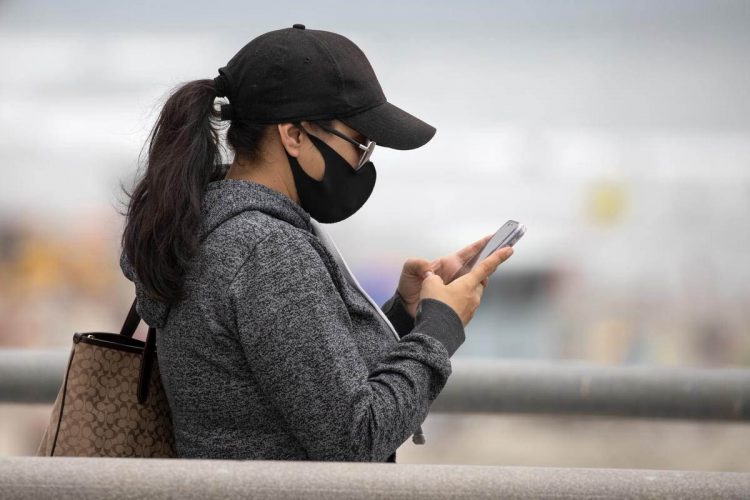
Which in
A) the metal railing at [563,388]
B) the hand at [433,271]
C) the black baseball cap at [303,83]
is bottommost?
the metal railing at [563,388]

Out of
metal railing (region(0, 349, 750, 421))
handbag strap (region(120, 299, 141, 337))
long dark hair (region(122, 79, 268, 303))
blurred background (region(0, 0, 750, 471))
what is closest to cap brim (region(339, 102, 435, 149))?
long dark hair (region(122, 79, 268, 303))

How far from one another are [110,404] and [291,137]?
387 mm

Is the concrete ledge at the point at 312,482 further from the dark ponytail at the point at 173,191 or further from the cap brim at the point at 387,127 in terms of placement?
the cap brim at the point at 387,127

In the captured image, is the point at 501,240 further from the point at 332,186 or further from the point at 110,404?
the point at 110,404

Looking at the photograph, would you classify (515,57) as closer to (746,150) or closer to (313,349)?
(746,150)

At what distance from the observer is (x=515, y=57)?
3223mm

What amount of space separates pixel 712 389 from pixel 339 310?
1.57 metres

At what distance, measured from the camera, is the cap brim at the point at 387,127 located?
109 centimetres

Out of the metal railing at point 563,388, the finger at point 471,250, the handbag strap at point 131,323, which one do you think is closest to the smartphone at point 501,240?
the finger at point 471,250

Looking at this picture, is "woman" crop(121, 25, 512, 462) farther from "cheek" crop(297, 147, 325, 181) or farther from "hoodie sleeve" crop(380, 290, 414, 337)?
"hoodie sleeve" crop(380, 290, 414, 337)

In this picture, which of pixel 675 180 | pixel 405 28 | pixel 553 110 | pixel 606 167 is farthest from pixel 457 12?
pixel 675 180

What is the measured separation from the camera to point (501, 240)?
1290mm

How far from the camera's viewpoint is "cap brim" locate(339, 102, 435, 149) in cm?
109

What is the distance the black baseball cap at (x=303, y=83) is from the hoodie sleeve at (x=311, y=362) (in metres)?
0.17
